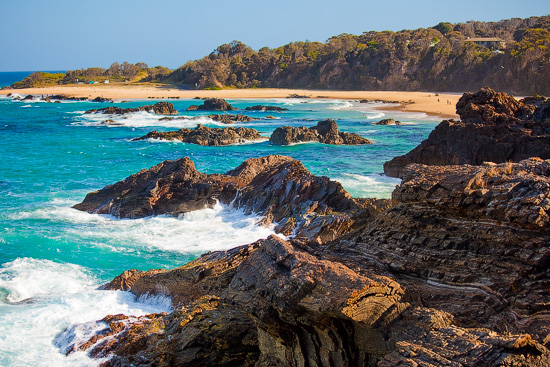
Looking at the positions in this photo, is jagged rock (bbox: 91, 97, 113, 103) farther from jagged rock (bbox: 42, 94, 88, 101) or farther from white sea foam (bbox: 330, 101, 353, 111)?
white sea foam (bbox: 330, 101, 353, 111)

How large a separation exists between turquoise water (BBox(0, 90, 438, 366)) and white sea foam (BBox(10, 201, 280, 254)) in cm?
3

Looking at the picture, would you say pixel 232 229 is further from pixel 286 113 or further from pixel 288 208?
pixel 286 113

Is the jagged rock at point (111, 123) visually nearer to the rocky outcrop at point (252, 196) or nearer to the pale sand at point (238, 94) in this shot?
the pale sand at point (238, 94)

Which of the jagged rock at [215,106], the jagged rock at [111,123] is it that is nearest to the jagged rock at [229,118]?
the jagged rock at [111,123]

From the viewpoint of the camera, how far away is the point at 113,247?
12.1 m

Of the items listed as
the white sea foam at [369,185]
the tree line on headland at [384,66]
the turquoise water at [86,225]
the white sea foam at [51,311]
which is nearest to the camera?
the white sea foam at [51,311]

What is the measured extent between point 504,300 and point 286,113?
47.0m

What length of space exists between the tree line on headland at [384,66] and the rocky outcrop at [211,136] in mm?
38251

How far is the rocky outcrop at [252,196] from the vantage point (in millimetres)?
11609

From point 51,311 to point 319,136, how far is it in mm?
25072

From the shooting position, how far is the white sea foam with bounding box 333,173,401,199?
A: 54.2ft

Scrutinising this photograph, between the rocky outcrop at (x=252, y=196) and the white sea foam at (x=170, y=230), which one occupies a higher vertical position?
the rocky outcrop at (x=252, y=196)

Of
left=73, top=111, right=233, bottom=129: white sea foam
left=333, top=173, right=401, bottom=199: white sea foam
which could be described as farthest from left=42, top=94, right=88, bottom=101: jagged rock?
left=333, top=173, right=401, bottom=199: white sea foam

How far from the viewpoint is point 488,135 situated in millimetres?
16109
